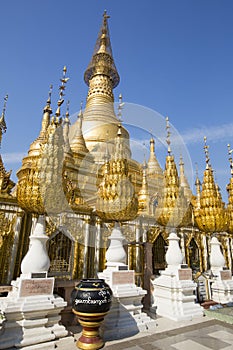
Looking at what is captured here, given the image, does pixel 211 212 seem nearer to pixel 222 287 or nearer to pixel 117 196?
pixel 222 287

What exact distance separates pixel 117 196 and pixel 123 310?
9.80ft

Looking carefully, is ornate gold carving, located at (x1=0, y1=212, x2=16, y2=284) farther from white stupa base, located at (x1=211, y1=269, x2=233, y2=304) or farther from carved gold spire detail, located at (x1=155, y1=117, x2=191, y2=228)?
white stupa base, located at (x1=211, y1=269, x2=233, y2=304)

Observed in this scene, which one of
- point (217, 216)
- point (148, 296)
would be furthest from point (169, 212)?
point (148, 296)

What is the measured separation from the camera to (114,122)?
2628 centimetres

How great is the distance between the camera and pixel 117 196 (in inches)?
269


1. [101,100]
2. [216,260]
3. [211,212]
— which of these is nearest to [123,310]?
[216,260]

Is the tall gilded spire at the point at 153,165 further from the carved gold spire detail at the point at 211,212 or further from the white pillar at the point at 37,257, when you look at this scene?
Result: the white pillar at the point at 37,257

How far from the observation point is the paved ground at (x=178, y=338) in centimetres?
484

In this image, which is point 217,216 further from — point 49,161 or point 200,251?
point 49,161

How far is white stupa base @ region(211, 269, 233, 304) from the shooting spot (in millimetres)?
8648

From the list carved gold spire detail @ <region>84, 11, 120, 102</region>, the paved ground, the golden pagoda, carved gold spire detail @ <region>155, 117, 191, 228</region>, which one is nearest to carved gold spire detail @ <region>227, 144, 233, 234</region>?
the golden pagoda

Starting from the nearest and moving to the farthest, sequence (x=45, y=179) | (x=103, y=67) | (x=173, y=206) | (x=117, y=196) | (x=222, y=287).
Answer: (x=45, y=179), (x=117, y=196), (x=173, y=206), (x=222, y=287), (x=103, y=67)

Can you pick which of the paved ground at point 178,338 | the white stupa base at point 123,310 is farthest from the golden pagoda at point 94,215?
the paved ground at point 178,338

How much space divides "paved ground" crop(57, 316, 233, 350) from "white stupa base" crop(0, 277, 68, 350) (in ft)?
1.15
